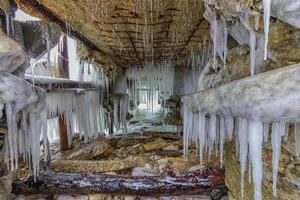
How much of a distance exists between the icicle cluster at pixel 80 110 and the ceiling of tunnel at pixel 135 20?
1595 mm

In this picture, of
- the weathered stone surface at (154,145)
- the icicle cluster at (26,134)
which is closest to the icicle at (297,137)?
the icicle cluster at (26,134)

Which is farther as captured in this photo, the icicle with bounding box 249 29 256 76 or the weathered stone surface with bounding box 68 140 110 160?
the weathered stone surface with bounding box 68 140 110 160

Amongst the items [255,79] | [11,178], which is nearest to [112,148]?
[11,178]

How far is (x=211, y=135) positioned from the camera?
265 centimetres

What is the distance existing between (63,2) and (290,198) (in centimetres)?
308

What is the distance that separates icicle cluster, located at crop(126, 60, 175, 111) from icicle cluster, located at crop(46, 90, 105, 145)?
1.74 meters

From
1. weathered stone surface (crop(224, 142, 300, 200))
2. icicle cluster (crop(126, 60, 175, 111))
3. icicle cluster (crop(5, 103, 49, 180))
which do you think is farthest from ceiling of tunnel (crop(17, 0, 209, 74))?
icicle cluster (crop(126, 60, 175, 111))

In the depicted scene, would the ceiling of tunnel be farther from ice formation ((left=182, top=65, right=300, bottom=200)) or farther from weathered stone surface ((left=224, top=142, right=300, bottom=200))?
weathered stone surface ((left=224, top=142, right=300, bottom=200))

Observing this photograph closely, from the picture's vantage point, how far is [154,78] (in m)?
8.62

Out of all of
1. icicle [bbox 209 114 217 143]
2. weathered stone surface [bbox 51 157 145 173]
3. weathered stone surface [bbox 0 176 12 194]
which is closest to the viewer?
icicle [bbox 209 114 217 143]

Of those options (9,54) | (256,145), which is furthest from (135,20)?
(256,145)

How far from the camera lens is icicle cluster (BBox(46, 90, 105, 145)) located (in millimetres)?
5211

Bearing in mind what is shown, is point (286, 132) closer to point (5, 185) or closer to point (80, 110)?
point (5, 185)

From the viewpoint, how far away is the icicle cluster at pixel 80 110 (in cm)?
521
